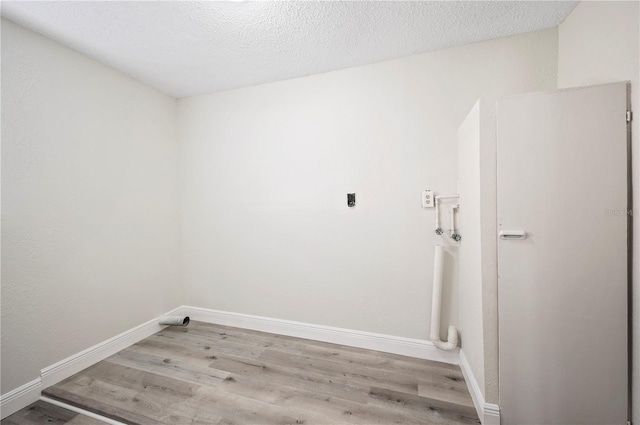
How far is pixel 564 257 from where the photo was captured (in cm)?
126

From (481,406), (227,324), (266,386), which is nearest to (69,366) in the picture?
(227,324)

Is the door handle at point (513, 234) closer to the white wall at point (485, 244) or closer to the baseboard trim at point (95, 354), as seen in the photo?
the white wall at point (485, 244)

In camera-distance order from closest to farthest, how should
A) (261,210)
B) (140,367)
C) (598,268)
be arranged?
(598,268) → (140,367) → (261,210)

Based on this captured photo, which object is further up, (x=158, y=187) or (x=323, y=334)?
(x=158, y=187)

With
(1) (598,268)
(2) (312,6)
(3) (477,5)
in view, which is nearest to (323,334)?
(1) (598,268)

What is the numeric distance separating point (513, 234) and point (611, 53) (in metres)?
1.06

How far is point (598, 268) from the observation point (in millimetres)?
1214

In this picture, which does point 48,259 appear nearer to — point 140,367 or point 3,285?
point 3,285

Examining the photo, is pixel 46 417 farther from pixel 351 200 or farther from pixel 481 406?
pixel 481 406

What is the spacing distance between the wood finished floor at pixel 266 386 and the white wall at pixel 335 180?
33 centimetres

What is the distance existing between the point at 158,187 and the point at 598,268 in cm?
345

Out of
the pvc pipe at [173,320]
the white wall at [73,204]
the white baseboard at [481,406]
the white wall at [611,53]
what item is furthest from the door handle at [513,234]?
the white wall at [73,204]

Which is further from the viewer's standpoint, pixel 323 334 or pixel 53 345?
pixel 323 334

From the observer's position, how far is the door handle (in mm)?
1310
